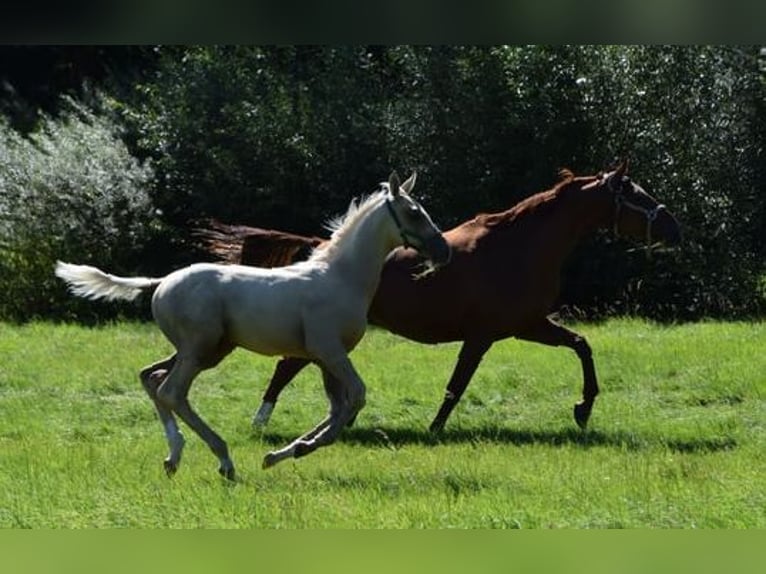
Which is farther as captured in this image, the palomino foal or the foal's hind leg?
the palomino foal

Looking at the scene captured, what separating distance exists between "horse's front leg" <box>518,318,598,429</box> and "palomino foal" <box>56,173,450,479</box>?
10.5 feet

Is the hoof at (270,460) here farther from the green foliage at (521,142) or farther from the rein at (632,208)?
the green foliage at (521,142)

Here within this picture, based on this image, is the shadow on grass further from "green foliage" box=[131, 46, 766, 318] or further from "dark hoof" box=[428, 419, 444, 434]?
"green foliage" box=[131, 46, 766, 318]

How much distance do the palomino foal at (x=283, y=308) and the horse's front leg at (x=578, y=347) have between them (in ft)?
10.5

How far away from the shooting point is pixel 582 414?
40.9ft

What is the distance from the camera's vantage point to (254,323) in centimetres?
955

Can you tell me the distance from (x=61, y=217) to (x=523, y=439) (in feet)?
49.7

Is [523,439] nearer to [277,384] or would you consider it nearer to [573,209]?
[573,209]

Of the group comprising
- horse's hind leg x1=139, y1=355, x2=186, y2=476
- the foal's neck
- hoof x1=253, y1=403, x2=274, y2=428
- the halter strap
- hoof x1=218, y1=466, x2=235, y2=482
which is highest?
the halter strap

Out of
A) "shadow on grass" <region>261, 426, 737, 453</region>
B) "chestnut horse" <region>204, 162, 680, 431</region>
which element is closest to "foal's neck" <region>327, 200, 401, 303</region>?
"shadow on grass" <region>261, 426, 737, 453</region>

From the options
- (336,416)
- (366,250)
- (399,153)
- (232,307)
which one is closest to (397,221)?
(366,250)

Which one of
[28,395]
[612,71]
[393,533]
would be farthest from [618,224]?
[612,71]

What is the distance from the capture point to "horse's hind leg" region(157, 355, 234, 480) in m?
9.54

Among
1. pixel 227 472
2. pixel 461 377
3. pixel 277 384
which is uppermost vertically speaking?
pixel 461 377
